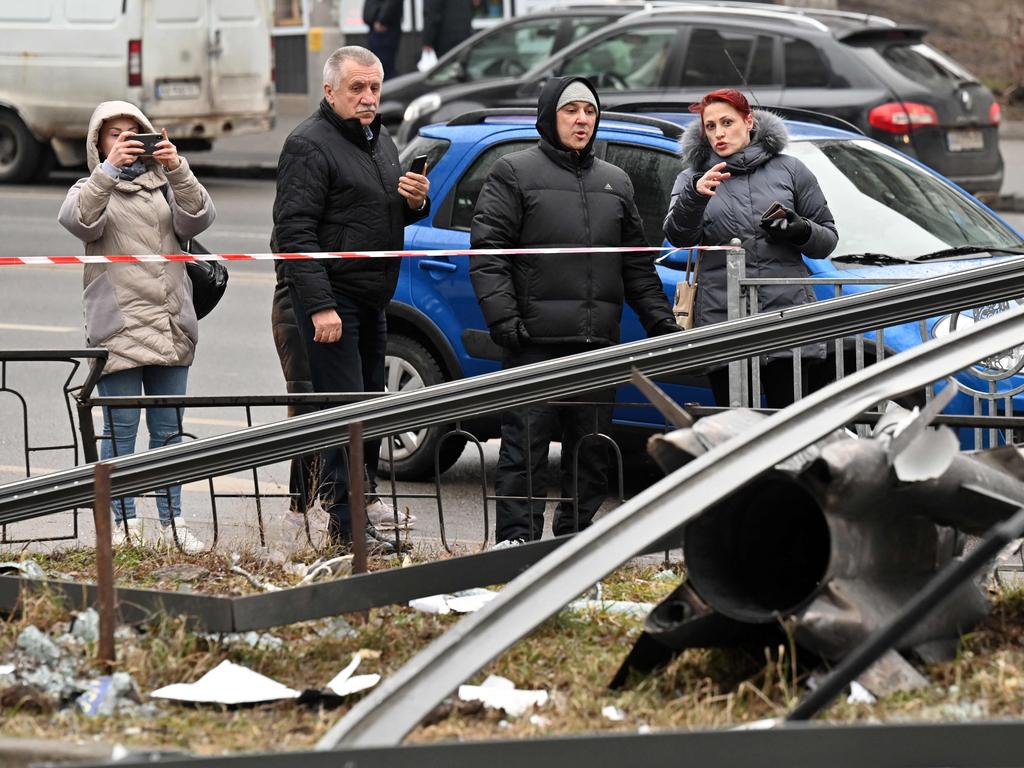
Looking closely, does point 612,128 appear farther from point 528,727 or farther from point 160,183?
point 528,727

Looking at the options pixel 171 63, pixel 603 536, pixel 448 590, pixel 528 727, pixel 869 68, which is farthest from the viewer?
pixel 171 63

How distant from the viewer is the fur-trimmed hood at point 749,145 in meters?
7.22

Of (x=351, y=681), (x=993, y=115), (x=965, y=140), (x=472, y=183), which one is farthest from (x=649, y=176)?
(x=993, y=115)

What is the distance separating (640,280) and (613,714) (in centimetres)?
311

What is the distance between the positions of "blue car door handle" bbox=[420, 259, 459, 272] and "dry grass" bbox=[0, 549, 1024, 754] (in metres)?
3.39

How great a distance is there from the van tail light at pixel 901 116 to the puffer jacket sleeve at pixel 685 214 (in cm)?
744

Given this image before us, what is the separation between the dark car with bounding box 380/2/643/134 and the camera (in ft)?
57.5

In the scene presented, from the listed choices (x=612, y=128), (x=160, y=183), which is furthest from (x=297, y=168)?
(x=612, y=128)

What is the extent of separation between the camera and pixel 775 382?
23.2 feet

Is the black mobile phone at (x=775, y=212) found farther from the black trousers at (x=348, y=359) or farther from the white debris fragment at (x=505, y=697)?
Result: the white debris fragment at (x=505, y=697)

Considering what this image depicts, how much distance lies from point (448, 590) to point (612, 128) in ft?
13.2

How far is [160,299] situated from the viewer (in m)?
6.98

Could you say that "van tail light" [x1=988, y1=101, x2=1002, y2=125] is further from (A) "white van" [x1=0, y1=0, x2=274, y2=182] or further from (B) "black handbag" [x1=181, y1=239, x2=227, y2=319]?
(B) "black handbag" [x1=181, y1=239, x2=227, y2=319]

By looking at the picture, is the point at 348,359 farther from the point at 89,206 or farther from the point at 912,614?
the point at 912,614
